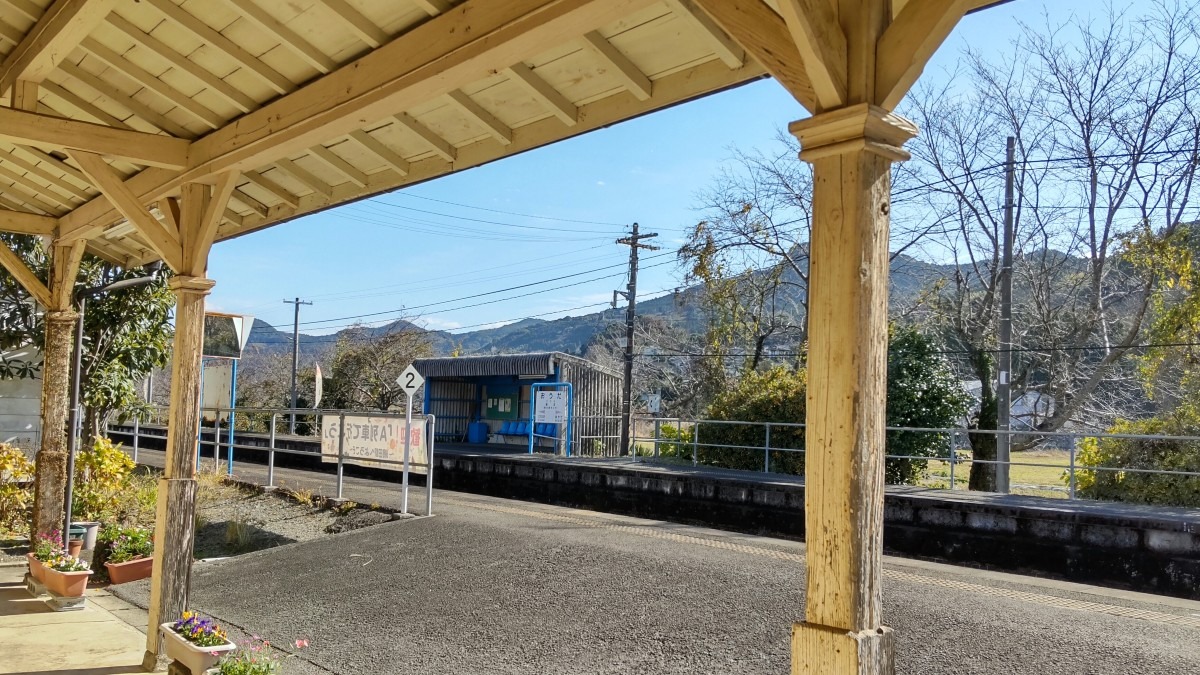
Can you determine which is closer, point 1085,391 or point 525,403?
point 1085,391

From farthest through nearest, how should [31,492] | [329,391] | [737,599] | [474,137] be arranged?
[329,391], [31,492], [737,599], [474,137]

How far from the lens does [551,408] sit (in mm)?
21250

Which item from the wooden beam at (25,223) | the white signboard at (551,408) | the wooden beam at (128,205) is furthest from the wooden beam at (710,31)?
the white signboard at (551,408)

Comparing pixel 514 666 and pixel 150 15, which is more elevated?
pixel 150 15

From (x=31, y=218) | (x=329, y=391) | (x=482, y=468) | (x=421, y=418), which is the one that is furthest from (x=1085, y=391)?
(x=329, y=391)

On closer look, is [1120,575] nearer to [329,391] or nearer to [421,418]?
[421,418]

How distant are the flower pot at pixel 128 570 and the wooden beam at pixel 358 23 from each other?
5747mm

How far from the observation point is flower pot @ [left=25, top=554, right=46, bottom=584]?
6980 millimetres

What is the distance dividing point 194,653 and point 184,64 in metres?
3.05

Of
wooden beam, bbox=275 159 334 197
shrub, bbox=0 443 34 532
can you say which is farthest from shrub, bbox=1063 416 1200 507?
shrub, bbox=0 443 34 532

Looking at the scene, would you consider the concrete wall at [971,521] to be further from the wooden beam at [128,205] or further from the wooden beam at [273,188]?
the wooden beam at [128,205]

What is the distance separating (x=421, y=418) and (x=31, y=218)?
4351 millimetres

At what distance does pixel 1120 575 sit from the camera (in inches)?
344

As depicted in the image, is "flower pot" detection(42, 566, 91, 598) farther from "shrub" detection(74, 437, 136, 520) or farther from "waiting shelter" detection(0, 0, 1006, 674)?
"shrub" detection(74, 437, 136, 520)
